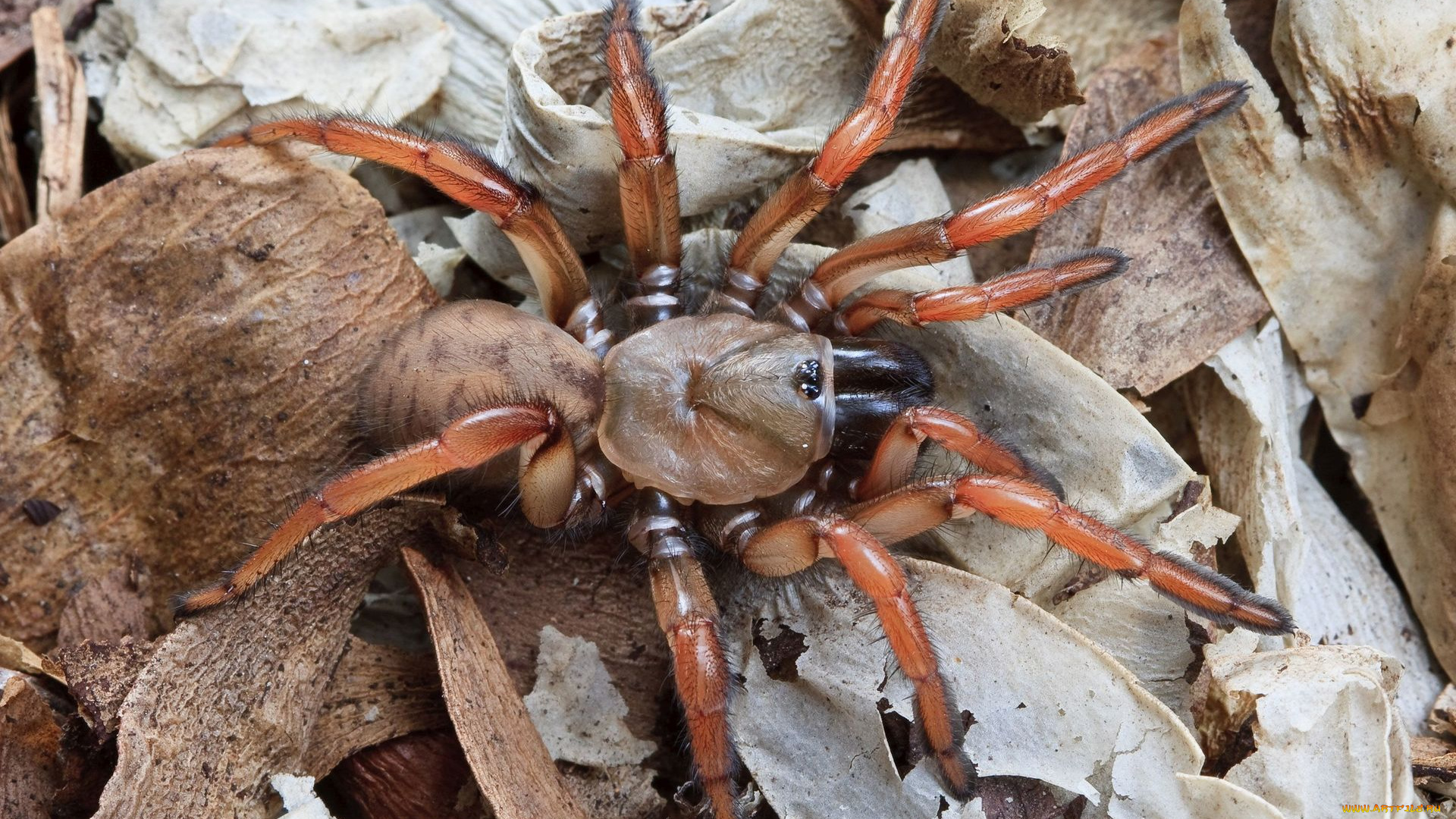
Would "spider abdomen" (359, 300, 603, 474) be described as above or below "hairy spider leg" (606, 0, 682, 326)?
below

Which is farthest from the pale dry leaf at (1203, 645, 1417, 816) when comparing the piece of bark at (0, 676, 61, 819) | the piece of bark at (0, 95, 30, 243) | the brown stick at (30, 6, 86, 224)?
the piece of bark at (0, 95, 30, 243)

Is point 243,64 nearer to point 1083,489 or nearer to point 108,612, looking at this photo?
point 108,612

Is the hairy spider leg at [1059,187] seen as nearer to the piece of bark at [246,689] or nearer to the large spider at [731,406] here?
the large spider at [731,406]

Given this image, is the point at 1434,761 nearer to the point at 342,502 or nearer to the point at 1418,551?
the point at 1418,551

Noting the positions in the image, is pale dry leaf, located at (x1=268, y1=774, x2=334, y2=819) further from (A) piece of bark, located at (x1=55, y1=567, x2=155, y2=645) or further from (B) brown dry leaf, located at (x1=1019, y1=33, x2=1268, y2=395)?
(B) brown dry leaf, located at (x1=1019, y1=33, x2=1268, y2=395)

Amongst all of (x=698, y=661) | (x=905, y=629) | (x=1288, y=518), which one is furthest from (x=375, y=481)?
(x=1288, y=518)

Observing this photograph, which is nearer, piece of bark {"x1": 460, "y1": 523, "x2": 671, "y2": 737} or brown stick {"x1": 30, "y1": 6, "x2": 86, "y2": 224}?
piece of bark {"x1": 460, "y1": 523, "x2": 671, "y2": 737}

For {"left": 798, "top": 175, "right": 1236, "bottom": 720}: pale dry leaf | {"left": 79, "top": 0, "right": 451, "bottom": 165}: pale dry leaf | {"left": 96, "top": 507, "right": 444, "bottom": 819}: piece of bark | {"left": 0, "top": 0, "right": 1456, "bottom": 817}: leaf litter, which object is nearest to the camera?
{"left": 96, "top": 507, "right": 444, "bottom": 819}: piece of bark

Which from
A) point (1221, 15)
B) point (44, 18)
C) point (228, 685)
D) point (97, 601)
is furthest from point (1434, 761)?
point (44, 18)
